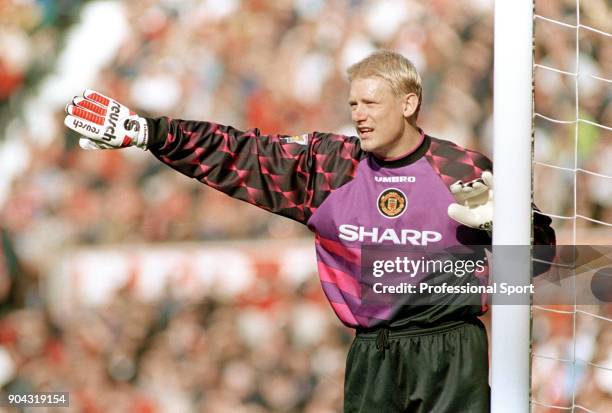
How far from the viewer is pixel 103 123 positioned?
2.15m

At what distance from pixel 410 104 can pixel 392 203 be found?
0.24m

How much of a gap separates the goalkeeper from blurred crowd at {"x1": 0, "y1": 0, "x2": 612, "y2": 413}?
137cm

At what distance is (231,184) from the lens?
89.9 inches

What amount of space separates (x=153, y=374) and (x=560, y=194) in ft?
5.70

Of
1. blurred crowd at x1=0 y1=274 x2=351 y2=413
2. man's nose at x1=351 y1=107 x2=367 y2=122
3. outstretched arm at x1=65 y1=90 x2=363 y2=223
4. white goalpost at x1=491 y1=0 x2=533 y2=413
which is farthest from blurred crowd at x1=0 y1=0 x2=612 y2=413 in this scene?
white goalpost at x1=491 y1=0 x2=533 y2=413

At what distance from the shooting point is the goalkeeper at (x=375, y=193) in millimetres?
2164

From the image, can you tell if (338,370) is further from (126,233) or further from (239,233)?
(126,233)

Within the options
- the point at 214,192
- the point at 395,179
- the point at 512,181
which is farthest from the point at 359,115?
the point at 214,192

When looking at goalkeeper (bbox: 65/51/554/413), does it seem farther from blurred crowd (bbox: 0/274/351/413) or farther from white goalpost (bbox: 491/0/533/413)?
blurred crowd (bbox: 0/274/351/413)

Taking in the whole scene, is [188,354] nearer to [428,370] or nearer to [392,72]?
[428,370]

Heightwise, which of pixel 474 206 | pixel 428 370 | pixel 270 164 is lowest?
pixel 428 370

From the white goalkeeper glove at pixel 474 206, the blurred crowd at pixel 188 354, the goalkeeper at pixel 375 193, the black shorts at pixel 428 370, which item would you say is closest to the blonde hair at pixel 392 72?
the goalkeeper at pixel 375 193

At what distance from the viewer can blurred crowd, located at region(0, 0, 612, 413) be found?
360 cm

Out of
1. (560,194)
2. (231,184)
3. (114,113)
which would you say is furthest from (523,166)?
(560,194)
